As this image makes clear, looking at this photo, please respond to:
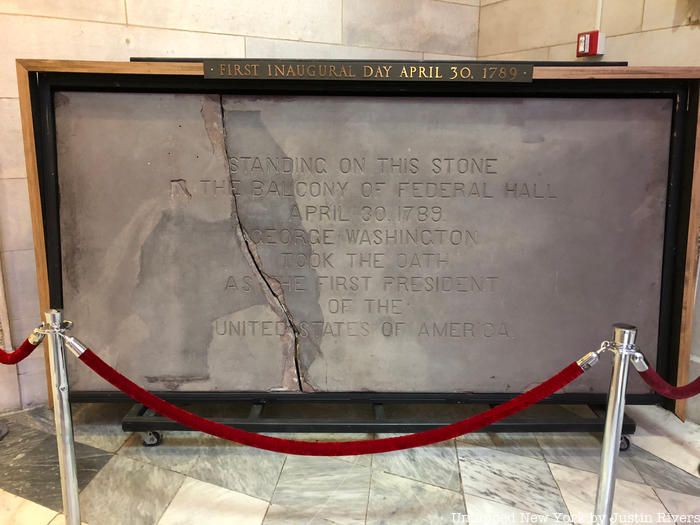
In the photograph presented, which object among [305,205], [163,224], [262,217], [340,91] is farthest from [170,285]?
[340,91]

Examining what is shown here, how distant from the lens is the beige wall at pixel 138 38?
272cm

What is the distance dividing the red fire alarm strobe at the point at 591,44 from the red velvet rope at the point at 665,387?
2.12 m

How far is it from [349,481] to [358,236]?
3.80ft

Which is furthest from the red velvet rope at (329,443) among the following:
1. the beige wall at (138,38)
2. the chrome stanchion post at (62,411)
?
the beige wall at (138,38)

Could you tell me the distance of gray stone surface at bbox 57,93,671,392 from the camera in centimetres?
241

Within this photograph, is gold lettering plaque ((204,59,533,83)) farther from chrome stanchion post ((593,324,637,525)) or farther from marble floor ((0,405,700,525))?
marble floor ((0,405,700,525))

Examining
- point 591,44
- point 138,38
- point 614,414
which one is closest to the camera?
point 614,414

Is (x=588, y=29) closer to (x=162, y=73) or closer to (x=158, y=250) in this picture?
(x=162, y=73)

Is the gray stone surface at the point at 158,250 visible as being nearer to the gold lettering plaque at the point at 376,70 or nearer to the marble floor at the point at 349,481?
the gold lettering plaque at the point at 376,70

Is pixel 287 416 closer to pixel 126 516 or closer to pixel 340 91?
pixel 126 516

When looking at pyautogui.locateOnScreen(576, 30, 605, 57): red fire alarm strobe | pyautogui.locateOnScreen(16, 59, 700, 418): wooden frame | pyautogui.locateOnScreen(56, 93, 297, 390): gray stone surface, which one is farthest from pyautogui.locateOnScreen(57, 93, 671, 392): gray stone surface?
pyautogui.locateOnScreen(576, 30, 605, 57): red fire alarm strobe

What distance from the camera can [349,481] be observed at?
2.31 m

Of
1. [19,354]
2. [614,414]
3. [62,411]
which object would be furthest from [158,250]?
[614,414]

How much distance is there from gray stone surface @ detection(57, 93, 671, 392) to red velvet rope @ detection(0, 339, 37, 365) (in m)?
0.67
